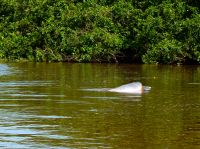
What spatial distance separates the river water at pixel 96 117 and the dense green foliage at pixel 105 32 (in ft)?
42.0

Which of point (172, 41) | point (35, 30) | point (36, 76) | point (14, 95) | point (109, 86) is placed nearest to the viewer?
point (14, 95)

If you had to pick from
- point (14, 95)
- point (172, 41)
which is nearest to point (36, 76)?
point (14, 95)

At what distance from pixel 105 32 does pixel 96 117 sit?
21.1 metres

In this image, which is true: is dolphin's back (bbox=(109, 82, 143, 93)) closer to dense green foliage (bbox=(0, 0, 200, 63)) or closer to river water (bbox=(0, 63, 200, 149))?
river water (bbox=(0, 63, 200, 149))

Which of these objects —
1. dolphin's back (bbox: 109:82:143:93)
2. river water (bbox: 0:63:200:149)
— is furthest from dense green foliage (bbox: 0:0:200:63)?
dolphin's back (bbox: 109:82:143:93)

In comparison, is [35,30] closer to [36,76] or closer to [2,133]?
[36,76]

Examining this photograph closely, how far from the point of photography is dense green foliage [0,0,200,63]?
2844cm

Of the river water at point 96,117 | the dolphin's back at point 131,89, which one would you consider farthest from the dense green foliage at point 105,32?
the dolphin's back at point 131,89

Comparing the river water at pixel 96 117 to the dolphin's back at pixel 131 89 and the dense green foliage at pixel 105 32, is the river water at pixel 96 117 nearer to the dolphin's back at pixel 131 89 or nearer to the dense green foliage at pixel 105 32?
the dolphin's back at pixel 131 89

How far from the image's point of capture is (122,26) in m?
31.8

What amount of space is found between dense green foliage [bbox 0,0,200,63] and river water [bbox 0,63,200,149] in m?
12.8

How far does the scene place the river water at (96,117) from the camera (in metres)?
7.37

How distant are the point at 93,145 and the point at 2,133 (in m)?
1.47

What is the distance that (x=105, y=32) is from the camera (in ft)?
99.7
